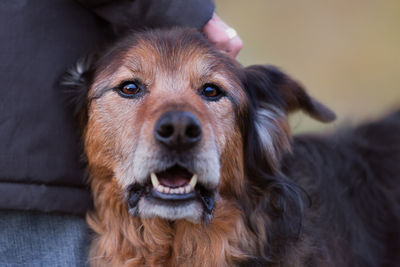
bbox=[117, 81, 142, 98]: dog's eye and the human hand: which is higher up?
the human hand

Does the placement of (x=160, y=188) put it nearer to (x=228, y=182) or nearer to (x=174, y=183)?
(x=174, y=183)

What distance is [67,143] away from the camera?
2.79 meters

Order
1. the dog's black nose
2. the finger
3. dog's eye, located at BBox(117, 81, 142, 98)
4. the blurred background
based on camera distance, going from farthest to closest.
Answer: the blurred background
the finger
dog's eye, located at BBox(117, 81, 142, 98)
the dog's black nose

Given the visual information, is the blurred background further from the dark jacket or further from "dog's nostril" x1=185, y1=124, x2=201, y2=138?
"dog's nostril" x1=185, y1=124, x2=201, y2=138

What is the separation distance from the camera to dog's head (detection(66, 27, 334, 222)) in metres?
2.38

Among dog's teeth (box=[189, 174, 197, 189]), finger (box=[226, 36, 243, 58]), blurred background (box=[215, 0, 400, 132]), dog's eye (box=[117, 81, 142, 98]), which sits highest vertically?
finger (box=[226, 36, 243, 58])

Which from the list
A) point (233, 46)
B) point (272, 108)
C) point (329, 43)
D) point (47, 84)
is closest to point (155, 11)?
point (233, 46)

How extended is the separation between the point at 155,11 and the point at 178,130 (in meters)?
0.80

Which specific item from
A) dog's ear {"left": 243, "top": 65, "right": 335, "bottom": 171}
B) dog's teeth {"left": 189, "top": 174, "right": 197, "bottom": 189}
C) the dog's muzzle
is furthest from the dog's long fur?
dog's teeth {"left": 189, "top": 174, "right": 197, "bottom": 189}

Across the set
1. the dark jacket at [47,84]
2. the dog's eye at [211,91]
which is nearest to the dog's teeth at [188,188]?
the dog's eye at [211,91]

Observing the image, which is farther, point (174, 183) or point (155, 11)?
point (155, 11)

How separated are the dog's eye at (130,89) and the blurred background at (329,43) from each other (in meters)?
4.50

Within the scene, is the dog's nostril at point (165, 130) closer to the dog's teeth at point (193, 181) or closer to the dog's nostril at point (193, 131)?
the dog's nostril at point (193, 131)

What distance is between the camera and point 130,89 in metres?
2.69
